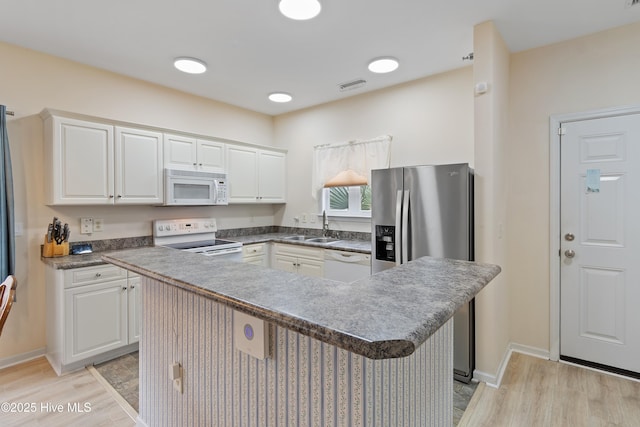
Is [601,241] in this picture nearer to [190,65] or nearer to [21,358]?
[190,65]

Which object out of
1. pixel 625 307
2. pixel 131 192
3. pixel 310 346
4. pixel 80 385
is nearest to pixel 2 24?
A: pixel 131 192

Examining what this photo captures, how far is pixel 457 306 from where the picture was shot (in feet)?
2.79

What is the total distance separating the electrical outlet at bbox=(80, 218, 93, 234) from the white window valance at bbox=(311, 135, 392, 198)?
2486 millimetres

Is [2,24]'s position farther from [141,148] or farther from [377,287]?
[377,287]

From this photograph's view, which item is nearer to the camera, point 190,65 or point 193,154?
point 190,65

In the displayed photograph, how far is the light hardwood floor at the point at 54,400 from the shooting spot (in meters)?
2.04

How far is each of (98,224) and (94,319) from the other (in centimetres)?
94

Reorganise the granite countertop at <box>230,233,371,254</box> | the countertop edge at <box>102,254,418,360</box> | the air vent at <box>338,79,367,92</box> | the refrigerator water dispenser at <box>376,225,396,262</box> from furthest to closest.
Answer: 1. the air vent at <box>338,79,367,92</box>
2. the granite countertop at <box>230,233,371,254</box>
3. the refrigerator water dispenser at <box>376,225,396,262</box>
4. the countertop edge at <box>102,254,418,360</box>

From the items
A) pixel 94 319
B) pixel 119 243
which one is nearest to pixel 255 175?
pixel 119 243

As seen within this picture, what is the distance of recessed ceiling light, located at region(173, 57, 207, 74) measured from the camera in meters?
2.94

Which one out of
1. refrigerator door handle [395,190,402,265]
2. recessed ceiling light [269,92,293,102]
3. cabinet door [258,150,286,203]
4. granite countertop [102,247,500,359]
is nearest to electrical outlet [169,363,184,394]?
granite countertop [102,247,500,359]

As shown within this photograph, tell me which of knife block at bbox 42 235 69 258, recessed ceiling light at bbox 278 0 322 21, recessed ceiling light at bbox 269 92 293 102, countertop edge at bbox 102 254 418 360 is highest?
recessed ceiling light at bbox 269 92 293 102

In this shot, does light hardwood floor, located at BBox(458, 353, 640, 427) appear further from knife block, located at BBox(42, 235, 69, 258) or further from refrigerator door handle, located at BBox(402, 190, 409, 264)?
knife block, located at BBox(42, 235, 69, 258)

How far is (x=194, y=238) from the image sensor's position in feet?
12.5
